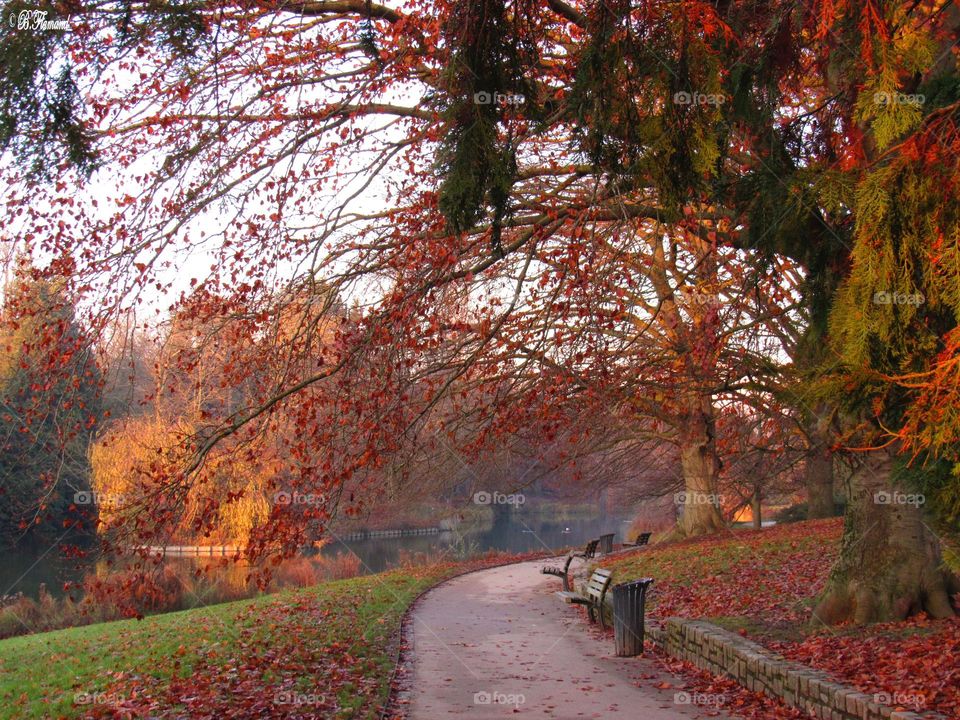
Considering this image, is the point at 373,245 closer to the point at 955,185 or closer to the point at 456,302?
the point at 456,302

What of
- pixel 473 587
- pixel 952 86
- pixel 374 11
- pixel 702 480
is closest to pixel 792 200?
pixel 952 86

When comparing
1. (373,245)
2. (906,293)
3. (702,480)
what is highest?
(373,245)

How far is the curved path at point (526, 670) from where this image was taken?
7652 millimetres

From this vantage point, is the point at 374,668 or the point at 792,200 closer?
the point at 792,200

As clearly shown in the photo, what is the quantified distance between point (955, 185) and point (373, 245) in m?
6.21

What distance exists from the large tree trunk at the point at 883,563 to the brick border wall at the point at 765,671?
1425 mm

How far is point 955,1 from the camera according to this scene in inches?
327
